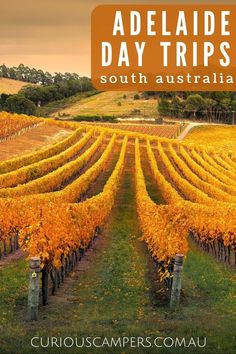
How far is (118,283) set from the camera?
28.3 meters

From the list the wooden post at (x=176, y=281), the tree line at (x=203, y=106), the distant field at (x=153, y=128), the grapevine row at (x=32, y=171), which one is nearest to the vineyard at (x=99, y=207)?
the grapevine row at (x=32, y=171)

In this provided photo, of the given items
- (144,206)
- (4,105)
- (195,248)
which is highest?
(4,105)

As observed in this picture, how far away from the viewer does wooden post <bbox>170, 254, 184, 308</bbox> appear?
23.7 metres

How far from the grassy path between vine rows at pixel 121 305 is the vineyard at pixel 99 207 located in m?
1.08

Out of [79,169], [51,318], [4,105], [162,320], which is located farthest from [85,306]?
[4,105]

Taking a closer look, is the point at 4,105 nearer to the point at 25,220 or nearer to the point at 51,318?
the point at 25,220

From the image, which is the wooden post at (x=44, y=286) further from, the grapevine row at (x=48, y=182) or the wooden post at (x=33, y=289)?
the grapevine row at (x=48, y=182)

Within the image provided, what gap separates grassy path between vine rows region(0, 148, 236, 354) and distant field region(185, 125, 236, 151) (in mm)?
95949

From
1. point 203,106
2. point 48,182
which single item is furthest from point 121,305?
point 203,106

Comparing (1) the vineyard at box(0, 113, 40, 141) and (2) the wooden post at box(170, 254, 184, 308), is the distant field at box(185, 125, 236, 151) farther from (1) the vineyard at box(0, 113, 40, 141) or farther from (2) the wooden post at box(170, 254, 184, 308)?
(2) the wooden post at box(170, 254, 184, 308)

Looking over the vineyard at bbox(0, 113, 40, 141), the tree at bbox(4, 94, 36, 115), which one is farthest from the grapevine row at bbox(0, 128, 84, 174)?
the tree at bbox(4, 94, 36, 115)

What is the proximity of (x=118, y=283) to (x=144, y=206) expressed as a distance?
46.5 feet

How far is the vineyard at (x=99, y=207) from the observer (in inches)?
1038

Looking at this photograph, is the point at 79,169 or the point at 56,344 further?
the point at 79,169
